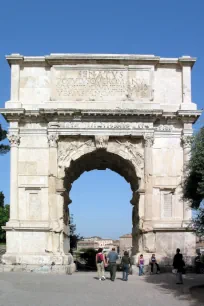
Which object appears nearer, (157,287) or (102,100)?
(157,287)

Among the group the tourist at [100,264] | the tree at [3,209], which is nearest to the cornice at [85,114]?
the tourist at [100,264]

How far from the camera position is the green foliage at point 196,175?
54.7 ft

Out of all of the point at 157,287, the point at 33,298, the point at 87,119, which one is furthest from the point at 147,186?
the point at 33,298

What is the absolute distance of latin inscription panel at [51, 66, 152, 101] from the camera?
25297 mm

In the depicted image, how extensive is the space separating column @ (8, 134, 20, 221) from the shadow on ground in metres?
6.43

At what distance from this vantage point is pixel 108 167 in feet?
96.0

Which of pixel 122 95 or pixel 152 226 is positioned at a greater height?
pixel 122 95

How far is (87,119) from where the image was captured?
24906 millimetres

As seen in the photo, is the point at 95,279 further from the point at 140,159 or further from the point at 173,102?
the point at 173,102

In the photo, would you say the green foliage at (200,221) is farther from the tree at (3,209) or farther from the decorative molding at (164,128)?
the tree at (3,209)

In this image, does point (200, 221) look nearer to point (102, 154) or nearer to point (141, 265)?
point (141, 265)

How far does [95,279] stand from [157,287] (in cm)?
320

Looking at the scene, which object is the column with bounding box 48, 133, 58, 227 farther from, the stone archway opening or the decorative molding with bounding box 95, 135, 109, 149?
the decorative molding with bounding box 95, 135, 109, 149

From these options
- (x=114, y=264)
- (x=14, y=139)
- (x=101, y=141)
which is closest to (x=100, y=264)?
(x=114, y=264)
